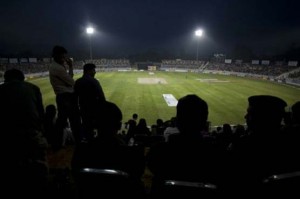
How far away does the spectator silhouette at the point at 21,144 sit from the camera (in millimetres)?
3352

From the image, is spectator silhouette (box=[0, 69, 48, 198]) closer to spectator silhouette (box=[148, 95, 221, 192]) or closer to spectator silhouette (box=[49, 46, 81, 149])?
spectator silhouette (box=[148, 95, 221, 192])

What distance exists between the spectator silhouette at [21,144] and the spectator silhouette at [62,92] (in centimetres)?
233

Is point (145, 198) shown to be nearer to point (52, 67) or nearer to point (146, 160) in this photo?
point (146, 160)

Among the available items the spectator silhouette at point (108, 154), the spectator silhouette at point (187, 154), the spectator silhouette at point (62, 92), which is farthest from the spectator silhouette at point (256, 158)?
the spectator silhouette at point (62, 92)

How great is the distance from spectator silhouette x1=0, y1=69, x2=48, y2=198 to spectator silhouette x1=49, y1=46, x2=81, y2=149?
233cm

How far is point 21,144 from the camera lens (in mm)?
3561

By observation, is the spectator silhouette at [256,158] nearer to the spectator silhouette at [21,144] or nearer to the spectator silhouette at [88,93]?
the spectator silhouette at [21,144]

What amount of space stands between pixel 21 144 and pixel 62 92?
2.83 meters

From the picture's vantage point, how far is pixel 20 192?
332cm

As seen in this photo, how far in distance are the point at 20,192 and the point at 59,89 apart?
3.33 m

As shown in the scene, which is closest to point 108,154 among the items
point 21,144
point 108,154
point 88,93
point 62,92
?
point 108,154

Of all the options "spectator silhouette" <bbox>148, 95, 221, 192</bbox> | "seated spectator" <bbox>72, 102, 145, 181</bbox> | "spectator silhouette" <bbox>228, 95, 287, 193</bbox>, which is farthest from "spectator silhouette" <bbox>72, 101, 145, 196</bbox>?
"spectator silhouette" <bbox>228, 95, 287, 193</bbox>

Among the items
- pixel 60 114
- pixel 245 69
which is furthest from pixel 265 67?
pixel 60 114

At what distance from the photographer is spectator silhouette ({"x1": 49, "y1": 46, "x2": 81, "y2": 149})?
6.06 m
